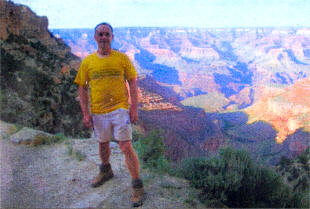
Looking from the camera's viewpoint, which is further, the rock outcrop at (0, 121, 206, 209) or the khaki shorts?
the rock outcrop at (0, 121, 206, 209)

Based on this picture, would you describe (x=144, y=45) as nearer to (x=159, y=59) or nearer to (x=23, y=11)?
(x=159, y=59)

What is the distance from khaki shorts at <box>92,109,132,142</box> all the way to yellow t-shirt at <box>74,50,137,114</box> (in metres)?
0.05

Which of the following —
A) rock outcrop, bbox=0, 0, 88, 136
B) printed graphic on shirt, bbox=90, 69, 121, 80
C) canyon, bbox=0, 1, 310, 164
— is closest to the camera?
printed graphic on shirt, bbox=90, 69, 121, 80

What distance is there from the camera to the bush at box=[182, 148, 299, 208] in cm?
245

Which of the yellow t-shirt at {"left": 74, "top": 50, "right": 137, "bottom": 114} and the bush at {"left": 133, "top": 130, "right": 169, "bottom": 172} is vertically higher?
the yellow t-shirt at {"left": 74, "top": 50, "right": 137, "bottom": 114}

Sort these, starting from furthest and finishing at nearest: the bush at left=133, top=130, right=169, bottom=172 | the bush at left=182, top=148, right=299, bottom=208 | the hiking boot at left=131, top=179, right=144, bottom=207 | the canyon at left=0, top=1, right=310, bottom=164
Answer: the canyon at left=0, top=1, right=310, bottom=164 < the bush at left=133, top=130, right=169, bottom=172 < the bush at left=182, top=148, right=299, bottom=208 < the hiking boot at left=131, top=179, right=144, bottom=207

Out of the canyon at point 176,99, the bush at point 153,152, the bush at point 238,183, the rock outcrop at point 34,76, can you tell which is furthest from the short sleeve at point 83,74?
the rock outcrop at point 34,76

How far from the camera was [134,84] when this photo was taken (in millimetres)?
2359

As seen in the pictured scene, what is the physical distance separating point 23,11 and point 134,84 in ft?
33.9

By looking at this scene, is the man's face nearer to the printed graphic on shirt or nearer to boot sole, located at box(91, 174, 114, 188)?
the printed graphic on shirt

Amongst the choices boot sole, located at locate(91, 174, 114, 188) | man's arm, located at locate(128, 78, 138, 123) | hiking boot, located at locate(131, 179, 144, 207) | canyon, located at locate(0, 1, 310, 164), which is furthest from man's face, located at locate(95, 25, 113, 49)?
canyon, located at locate(0, 1, 310, 164)

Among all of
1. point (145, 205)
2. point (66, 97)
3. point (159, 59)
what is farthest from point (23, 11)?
point (159, 59)

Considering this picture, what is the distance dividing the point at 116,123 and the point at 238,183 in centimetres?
138

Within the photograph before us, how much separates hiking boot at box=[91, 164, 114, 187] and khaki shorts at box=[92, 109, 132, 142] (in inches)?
22.6
